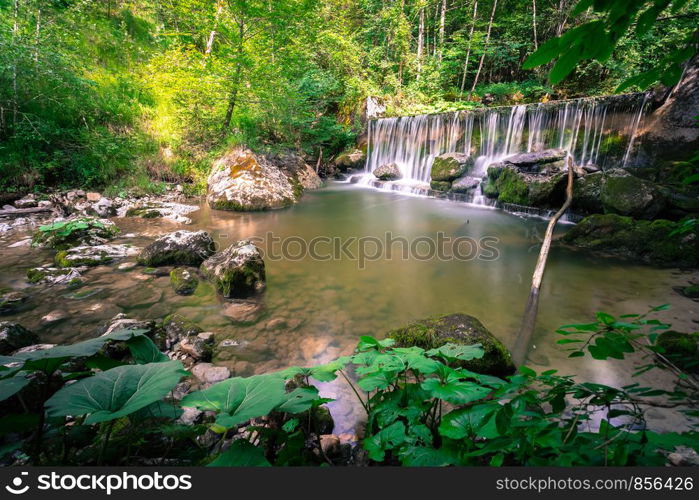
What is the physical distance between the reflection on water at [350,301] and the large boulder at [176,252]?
310 mm

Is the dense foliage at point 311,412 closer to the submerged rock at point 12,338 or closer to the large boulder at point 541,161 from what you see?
the submerged rock at point 12,338

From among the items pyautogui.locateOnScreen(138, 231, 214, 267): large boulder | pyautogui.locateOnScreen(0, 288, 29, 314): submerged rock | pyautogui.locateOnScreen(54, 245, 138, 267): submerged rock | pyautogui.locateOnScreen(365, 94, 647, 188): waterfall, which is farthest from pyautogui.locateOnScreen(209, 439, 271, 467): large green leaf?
pyautogui.locateOnScreen(365, 94, 647, 188): waterfall

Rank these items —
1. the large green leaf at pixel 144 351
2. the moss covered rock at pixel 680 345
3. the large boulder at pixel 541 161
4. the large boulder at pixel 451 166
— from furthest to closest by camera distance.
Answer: the large boulder at pixel 451 166 < the large boulder at pixel 541 161 < the moss covered rock at pixel 680 345 < the large green leaf at pixel 144 351

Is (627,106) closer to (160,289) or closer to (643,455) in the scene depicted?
(643,455)

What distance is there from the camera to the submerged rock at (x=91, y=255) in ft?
15.2

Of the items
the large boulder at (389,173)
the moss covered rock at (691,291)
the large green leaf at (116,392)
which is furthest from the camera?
the large boulder at (389,173)

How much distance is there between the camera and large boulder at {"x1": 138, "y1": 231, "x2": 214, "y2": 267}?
4703 millimetres

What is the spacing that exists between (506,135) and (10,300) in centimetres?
1397

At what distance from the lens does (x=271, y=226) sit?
24.7 ft

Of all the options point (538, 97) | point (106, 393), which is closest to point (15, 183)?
point (106, 393)

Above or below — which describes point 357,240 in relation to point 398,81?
below

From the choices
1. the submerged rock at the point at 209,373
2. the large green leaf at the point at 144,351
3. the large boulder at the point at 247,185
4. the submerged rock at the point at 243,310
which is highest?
the large boulder at the point at 247,185

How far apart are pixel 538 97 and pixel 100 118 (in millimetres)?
19433

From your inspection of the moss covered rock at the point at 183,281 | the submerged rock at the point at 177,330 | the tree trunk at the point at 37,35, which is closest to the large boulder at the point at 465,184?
the moss covered rock at the point at 183,281
